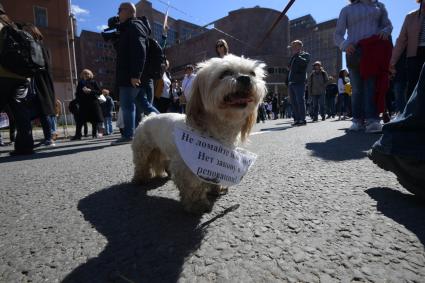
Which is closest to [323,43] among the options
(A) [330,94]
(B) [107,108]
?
(A) [330,94]

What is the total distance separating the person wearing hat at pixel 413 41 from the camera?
427cm

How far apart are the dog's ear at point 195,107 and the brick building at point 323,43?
78.6 m

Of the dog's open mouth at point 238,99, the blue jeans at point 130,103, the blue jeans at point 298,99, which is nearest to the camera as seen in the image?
the dog's open mouth at point 238,99

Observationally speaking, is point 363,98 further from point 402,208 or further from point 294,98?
point 402,208

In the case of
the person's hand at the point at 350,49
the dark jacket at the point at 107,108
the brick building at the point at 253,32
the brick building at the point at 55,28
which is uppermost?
the brick building at the point at 253,32

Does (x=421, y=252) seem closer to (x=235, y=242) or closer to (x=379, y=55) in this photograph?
(x=235, y=242)

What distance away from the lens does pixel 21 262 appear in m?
1.35

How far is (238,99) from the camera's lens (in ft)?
7.16

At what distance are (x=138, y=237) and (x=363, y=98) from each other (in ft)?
17.4

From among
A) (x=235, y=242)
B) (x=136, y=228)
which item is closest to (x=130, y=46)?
(x=136, y=228)

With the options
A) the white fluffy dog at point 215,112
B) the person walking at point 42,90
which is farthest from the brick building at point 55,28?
the white fluffy dog at point 215,112

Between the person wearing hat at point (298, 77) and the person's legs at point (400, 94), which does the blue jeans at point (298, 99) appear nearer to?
the person wearing hat at point (298, 77)

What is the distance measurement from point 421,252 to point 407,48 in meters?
4.38

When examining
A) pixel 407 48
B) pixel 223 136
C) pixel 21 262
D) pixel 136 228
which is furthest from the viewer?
pixel 407 48
